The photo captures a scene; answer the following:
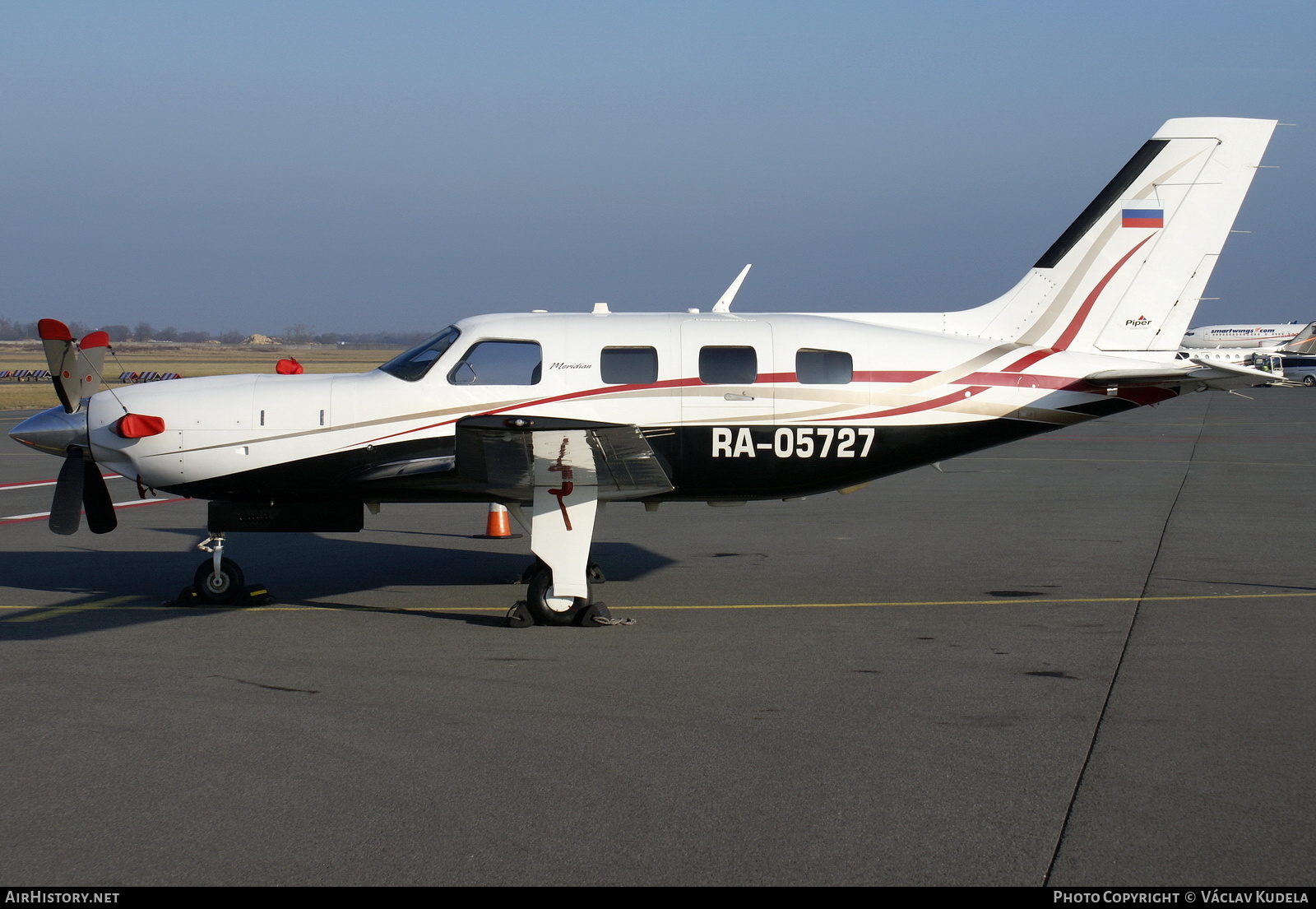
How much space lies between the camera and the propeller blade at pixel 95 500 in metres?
9.55

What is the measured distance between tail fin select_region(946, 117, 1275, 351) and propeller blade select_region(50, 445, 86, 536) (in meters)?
8.28

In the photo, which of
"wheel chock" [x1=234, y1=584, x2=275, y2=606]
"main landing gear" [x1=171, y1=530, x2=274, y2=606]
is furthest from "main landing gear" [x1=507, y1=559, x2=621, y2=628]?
"main landing gear" [x1=171, y1=530, x2=274, y2=606]

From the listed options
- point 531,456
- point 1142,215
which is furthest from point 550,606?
point 1142,215

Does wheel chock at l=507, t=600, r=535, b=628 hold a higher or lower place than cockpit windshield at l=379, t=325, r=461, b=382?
lower

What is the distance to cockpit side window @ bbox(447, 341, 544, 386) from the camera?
9664mm

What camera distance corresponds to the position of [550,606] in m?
9.14

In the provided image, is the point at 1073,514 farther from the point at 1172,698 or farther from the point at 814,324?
the point at 1172,698

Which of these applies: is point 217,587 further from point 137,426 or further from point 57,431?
point 57,431

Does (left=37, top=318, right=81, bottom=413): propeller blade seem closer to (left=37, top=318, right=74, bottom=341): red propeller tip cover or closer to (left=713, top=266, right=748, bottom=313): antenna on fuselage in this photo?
(left=37, top=318, right=74, bottom=341): red propeller tip cover

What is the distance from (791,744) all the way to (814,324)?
16.2ft

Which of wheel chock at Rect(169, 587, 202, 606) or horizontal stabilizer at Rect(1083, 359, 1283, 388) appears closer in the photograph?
horizontal stabilizer at Rect(1083, 359, 1283, 388)

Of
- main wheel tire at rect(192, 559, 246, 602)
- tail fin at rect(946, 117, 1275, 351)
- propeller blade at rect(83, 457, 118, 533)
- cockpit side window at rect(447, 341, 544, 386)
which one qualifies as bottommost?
main wheel tire at rect(192, 559, 246, 602)
